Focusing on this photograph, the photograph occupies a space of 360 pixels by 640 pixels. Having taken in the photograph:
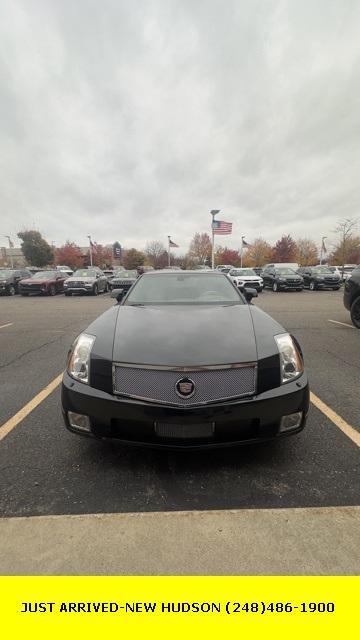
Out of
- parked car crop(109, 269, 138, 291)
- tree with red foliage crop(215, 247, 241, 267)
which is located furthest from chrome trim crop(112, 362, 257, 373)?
tree with red foliage crop(215, 247, 241, 267)

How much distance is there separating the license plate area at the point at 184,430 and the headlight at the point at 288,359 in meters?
0.64

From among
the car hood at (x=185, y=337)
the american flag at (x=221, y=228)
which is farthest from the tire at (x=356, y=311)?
the american flag at (x=221, y=228)

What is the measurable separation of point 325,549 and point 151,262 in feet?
268

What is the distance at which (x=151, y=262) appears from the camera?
8138 centimetres

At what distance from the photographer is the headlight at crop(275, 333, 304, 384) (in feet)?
7.37

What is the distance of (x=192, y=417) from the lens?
6.42 ft

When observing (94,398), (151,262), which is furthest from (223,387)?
(151,262)

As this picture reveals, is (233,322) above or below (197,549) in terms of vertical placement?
above

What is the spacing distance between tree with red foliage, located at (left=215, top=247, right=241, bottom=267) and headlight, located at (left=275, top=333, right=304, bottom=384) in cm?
8137

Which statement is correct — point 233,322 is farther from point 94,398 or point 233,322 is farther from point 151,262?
point 151,262

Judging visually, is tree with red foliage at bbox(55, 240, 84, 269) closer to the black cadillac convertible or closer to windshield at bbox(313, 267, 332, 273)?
windshield at bbox(313, 267, 332, 273)

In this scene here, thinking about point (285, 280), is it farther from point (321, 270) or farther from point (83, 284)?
point (83, 284)

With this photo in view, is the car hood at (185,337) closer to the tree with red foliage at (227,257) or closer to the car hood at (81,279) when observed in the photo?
the car hood at (81,279)

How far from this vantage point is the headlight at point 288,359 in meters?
2.25
